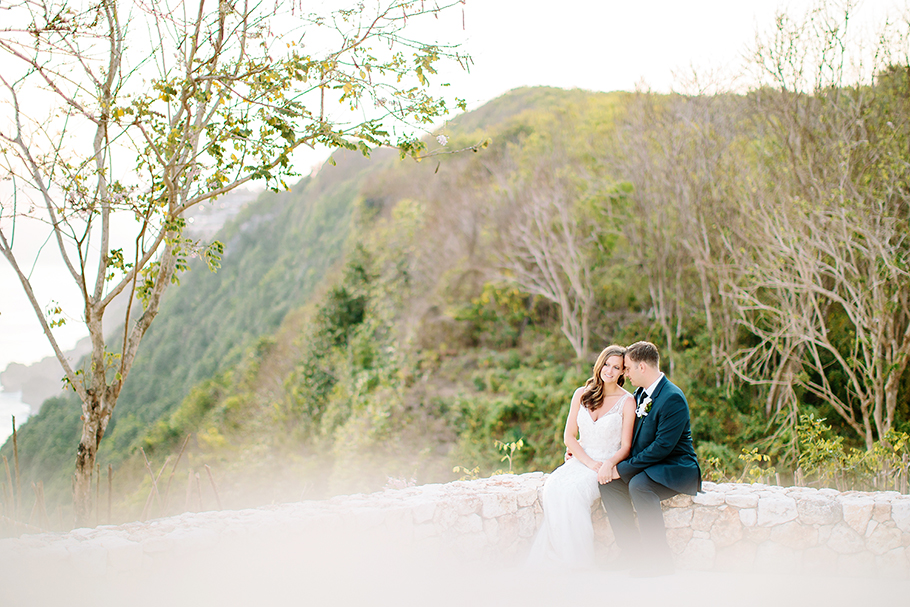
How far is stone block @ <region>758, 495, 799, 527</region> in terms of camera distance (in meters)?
3.35

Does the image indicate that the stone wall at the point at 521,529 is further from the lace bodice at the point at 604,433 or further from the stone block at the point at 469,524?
the lace bodice at the point at 604,433

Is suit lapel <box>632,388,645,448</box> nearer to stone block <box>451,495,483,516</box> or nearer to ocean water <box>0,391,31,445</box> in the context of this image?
stone block <box>451,495,483,516</box>

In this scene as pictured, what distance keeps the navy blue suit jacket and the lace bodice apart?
180 millimetres

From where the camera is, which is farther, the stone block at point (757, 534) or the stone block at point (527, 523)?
the stone block at point (527, 523)

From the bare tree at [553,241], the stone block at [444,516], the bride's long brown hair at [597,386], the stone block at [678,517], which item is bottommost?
the stone block at [678,517]

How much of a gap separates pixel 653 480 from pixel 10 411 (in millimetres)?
4597

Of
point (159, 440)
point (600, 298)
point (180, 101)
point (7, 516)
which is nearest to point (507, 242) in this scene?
point (600, 298)

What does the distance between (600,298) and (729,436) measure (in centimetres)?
497

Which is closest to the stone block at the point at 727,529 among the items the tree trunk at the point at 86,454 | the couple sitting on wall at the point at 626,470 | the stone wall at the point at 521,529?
the stone wall at the point at 521,529

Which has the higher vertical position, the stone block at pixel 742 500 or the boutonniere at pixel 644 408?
the boutonniere at pixel 644 408

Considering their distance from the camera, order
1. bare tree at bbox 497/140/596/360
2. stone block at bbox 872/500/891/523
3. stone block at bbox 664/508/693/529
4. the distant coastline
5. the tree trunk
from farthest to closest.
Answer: bare tree at bbox 497/140/596/360
the distant coastline
the tree trunk
stone block at bbox 664/508/693/529
stone block at bbox 872/500/891/523

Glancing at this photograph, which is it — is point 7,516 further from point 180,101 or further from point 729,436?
point 729,436

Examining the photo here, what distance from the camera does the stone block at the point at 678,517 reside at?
345 centimetres

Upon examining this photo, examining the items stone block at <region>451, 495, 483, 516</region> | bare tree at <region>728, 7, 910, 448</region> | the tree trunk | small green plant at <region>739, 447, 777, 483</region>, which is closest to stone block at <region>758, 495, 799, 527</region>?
small green plant at <region>739, 447, 777, 483</region>
